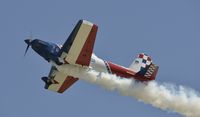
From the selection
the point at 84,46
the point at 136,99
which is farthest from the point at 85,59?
the point at 136,99

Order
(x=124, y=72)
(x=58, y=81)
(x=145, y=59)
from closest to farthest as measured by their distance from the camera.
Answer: (x=124, y=72), (x=58, y=81), (x=145, y=59)

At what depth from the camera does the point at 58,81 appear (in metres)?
48.9

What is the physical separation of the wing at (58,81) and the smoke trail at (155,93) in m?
2.32

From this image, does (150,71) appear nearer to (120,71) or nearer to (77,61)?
(120,71)

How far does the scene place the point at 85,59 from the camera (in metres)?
45.6

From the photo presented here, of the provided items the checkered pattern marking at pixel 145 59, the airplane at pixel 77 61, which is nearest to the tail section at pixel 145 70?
the airplane at pixel 77 61

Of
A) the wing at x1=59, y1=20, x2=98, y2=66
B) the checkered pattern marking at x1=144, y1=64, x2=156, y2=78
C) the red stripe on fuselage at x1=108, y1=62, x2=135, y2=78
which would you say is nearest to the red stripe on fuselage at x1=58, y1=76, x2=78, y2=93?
the red stripe on fuselage at x1=108, y1=62, x2=135, y2=78

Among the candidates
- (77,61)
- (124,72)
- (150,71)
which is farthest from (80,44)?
(150,71)

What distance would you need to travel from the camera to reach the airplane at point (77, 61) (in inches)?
1743

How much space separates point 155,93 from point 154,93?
2.6 inches

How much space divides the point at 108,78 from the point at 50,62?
11.3 feet

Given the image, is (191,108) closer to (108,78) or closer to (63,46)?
(108,78)

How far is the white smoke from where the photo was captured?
47219 mm

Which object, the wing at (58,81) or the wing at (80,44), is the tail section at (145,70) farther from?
the wing at (80,44)
